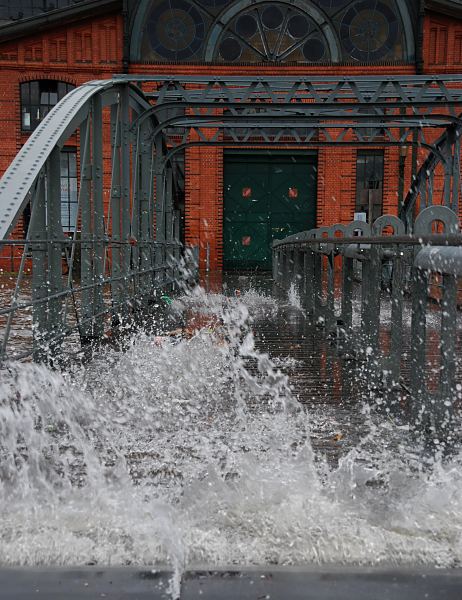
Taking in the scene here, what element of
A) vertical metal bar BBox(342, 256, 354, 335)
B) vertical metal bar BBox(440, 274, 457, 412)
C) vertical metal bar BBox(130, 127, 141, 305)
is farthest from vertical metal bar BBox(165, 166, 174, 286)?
vertical metal bar BBox(440, 274, 457, 412)

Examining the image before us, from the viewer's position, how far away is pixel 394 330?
211 inches

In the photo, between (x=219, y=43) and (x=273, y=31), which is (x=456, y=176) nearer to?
(x=273, y=31)

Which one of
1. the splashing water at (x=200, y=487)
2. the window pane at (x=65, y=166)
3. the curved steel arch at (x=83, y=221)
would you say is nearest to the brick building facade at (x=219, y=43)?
the window pane at (x=65, y=166)

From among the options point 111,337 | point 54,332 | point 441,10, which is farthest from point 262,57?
point 54,332

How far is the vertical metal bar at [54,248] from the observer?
6180mm

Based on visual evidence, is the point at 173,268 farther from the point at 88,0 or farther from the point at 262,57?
the point at 88,0

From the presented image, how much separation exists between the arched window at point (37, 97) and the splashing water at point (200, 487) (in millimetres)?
20489

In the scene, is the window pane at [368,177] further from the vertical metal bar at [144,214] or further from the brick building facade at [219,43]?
the vertical metal bar at [144,214]

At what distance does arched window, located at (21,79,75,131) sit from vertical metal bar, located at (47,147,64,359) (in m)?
18.8

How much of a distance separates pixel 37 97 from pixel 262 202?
834 centimetres

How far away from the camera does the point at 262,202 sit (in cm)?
2594

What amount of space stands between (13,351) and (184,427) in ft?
11.2

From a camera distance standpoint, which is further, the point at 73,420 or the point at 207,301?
the point at 207,301

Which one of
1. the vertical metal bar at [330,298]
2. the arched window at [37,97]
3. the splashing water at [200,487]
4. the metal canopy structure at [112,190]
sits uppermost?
the arched window at [37,97]
